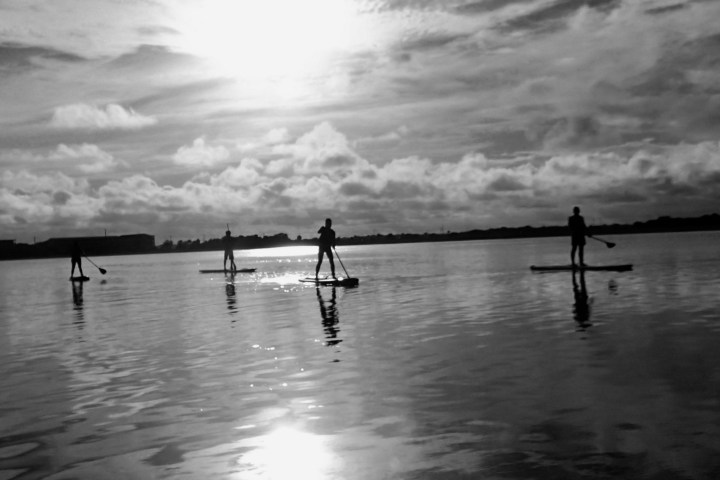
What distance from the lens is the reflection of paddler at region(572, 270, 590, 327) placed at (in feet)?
56.8

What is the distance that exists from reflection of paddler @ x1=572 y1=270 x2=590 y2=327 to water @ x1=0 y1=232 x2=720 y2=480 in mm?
141

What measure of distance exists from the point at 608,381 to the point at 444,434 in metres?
3.49

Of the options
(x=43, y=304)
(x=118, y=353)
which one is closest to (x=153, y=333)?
(x=118, y=353)

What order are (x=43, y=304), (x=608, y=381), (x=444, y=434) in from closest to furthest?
1. (x=444, y=434)
2. (x=608, y=381)
3. (x=43, y=304)

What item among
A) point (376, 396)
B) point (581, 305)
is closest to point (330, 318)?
point (581, 305)

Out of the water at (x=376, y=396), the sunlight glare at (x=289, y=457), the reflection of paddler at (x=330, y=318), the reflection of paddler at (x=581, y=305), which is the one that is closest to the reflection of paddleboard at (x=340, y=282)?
the reflection of paddler at (x=330, y=318)

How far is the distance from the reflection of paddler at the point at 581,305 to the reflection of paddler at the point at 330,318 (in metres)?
5.50

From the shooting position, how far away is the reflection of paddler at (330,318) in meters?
16.0

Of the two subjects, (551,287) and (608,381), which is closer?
(608,381)

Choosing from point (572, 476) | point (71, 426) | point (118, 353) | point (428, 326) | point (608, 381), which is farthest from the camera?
point (428, 326)

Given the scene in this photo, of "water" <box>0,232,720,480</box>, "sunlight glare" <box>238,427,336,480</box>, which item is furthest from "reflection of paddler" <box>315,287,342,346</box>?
"sunlight glare" <box>238,427,336,480</box>

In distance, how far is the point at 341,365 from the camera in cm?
1240

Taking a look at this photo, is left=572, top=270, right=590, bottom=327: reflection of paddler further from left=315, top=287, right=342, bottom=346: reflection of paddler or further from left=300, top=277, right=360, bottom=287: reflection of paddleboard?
left=300, top=277, right=360, bottom=287: reflection of paddleboard

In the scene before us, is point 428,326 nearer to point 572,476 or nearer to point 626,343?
point 626,343
